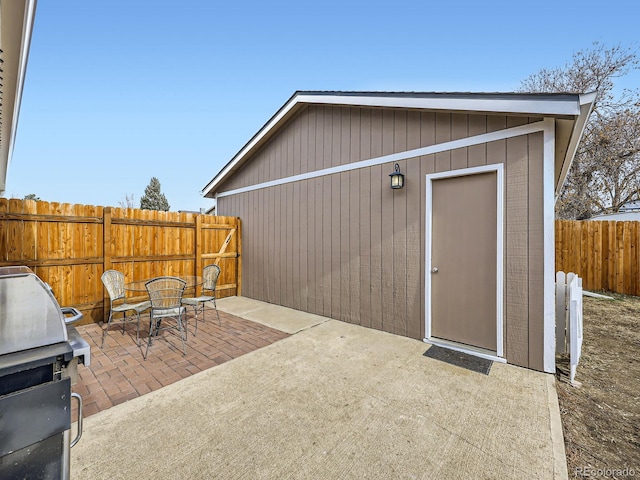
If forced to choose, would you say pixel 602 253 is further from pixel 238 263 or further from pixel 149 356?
pixel 149 356

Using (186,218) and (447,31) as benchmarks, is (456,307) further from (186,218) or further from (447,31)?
(447,31)

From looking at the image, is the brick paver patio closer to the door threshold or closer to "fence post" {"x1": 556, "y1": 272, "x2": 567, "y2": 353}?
the door threshold

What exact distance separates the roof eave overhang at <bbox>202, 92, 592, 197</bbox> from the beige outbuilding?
0.6 inches

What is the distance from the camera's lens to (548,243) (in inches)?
121

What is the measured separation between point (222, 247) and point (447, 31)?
6.93 meters

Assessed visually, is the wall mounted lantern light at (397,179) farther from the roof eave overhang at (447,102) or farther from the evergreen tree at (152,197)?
the evergreen tree at (152,197)

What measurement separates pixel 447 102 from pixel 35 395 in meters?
4.37

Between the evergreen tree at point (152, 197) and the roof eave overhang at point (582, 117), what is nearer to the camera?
the roof eave overhang at point (582, 117)

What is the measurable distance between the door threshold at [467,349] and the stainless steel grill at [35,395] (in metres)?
3.80

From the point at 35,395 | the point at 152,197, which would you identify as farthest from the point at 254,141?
the point at 152,197

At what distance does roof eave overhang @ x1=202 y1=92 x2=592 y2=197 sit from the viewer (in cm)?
285

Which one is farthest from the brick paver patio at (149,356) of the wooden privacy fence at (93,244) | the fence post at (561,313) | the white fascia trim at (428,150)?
the fence post at (561,313)

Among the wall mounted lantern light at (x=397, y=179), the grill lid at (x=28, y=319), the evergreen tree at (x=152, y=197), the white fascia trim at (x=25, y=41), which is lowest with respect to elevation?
the grill lid at (x=28, y=319)

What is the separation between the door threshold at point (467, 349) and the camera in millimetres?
3375
